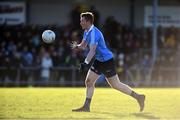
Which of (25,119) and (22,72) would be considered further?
(22,72)

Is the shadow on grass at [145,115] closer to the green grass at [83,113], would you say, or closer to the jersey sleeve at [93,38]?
the green grass at [83,113]

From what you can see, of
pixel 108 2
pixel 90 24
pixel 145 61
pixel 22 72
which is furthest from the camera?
pixel 108 2

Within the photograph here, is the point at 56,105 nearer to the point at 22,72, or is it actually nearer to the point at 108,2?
the point at 22,72

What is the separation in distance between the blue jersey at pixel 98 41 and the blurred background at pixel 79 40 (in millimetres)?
15981

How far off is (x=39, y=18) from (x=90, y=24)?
2403 cm

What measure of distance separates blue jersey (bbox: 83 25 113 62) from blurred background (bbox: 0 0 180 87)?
15981 millimetres

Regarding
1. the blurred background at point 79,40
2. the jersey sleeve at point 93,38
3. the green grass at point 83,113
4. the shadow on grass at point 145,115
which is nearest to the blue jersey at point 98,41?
the jersey sleeve at point 93,38

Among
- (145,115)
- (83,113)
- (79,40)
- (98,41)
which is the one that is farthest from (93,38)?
(79,40)

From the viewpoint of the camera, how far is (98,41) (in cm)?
1411

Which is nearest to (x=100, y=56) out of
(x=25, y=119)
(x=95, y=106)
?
(x=95, y=106)

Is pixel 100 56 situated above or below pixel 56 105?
above

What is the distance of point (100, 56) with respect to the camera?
1423cm

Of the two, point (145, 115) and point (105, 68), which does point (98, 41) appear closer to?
point (105, 68)

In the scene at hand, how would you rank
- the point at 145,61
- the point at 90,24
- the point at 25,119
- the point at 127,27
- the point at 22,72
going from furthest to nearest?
1. the point at 127,27
2. the point at 145,61
3. the point at 22,72
4. the point at 90,24
5. the point at 25,119
